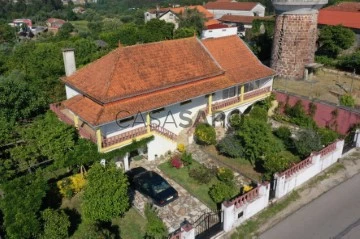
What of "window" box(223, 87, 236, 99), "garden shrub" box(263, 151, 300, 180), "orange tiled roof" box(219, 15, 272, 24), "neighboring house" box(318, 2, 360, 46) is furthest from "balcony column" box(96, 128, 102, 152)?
"orange tiled roof" box(219, 15, 272, 24)

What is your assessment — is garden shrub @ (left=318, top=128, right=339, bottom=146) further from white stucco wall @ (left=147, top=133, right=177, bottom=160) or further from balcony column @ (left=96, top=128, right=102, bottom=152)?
balcony column @ (left=96, top=128, right=102, bottom=152)

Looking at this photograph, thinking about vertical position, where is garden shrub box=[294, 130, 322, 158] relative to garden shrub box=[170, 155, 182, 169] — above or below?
above

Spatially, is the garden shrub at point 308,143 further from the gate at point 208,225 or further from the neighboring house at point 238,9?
the neighboring house at point 238,9

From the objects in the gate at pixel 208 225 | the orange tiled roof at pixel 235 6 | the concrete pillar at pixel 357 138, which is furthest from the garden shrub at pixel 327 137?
the orange tiled roof at pixel 235 6

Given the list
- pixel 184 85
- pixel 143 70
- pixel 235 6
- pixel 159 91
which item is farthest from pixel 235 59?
pixel 235 6

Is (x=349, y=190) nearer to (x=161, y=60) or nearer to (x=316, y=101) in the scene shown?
(x=316, y=101)

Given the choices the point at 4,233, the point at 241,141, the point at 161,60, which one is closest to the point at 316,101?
the point at 241,141

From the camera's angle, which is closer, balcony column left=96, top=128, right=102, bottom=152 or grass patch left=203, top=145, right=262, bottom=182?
balcony column left=96, top=128, right=102, bottom=152

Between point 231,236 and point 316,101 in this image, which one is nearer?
point 231,236

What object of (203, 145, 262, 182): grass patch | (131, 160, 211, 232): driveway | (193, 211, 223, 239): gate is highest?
(193, 211, 223, 239): gate
